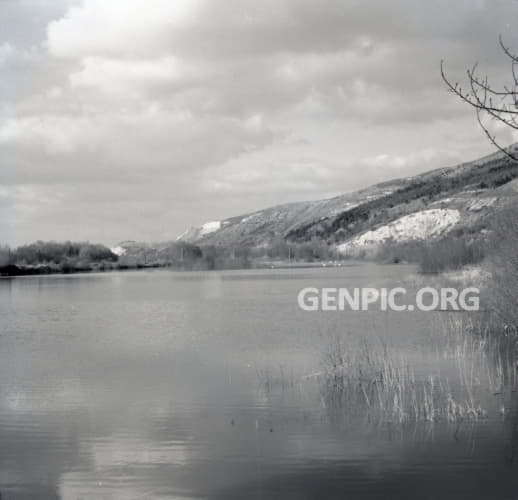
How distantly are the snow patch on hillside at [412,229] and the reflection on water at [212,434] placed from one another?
134577 millimetres

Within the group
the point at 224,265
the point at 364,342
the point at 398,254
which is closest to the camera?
the point at 364,342

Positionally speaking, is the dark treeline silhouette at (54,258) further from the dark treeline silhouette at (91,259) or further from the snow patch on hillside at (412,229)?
the snow patch on hillside at (412,229)

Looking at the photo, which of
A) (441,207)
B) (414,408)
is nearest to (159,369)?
(414,408)

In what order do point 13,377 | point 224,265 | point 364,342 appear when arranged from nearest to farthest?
point 13,377 → point 364,342 → point 224,265

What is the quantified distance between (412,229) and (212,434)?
162129mm

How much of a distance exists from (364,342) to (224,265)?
4435 inches

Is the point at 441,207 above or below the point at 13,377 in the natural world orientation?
above

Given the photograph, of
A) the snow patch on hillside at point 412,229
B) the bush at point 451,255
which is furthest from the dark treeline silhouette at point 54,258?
the bush at point 451,255

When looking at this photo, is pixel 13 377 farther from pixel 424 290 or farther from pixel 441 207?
pixel 441 207

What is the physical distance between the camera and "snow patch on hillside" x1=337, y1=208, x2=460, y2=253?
525 ft

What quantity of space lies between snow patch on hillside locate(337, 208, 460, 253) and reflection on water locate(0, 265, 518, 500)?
134577 millimetres

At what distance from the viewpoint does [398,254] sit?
125 m

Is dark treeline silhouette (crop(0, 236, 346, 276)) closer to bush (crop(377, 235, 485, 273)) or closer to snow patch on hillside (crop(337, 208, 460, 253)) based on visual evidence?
snow patch on hillside (crop(337, 208, 460, 253))

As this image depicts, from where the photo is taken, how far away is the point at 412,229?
170 meters
